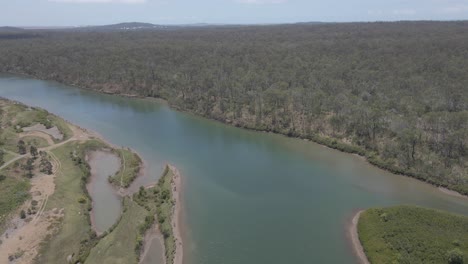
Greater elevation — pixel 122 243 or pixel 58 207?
pixel 58 207

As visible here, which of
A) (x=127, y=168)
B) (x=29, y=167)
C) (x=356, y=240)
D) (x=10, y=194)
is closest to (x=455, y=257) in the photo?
(x=356, y=240)

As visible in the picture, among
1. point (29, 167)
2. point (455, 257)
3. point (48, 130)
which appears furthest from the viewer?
point (48, 130)

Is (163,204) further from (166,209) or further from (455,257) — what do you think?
(455,257)

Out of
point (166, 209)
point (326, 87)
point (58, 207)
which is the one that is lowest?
point (166, 209)

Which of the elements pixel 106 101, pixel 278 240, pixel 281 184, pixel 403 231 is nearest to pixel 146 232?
pixel 278 240

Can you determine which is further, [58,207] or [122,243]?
[58,207]

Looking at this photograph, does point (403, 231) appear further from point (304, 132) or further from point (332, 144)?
point (304, 132)

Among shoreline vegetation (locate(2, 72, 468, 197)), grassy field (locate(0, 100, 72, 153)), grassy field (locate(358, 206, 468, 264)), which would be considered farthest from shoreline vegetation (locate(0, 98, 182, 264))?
grassy field (locate(358, 206, 468, 264))
